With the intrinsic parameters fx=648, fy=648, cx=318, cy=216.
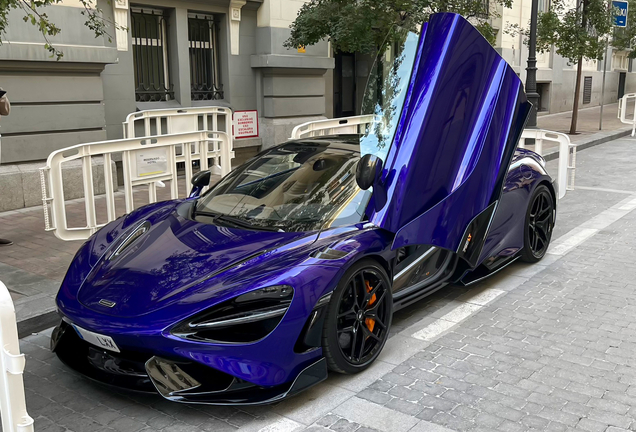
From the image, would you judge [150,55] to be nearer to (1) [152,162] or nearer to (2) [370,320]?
(1) [152,162]

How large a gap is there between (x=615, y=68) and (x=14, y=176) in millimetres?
30839

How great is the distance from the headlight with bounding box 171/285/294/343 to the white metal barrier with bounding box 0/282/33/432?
930 mm

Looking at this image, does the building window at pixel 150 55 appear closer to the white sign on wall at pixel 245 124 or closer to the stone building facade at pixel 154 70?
the stone building facade at pixel 154 70

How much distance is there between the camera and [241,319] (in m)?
3.36

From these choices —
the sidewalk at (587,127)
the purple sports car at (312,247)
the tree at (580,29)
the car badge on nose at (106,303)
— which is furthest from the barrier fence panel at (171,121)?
the tree at (580,29)

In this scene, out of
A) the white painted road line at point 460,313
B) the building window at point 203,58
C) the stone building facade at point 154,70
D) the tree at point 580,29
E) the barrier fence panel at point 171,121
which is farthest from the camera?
the tree at point 580,29

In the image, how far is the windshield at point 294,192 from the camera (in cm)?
418

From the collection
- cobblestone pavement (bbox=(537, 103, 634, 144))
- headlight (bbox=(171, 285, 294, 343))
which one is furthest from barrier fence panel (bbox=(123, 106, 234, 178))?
cobblestone pavement (bbox=(537, 103, 634, 144))

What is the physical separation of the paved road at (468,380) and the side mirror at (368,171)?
1.15 meters

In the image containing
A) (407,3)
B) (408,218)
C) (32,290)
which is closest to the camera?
(408,218)

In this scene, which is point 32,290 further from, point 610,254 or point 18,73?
point 610,254

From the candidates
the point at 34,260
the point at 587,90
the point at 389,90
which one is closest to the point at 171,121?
the point at 34,260

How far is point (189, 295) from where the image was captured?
11.2 feet

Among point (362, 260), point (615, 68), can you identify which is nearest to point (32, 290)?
point (362, 260)
